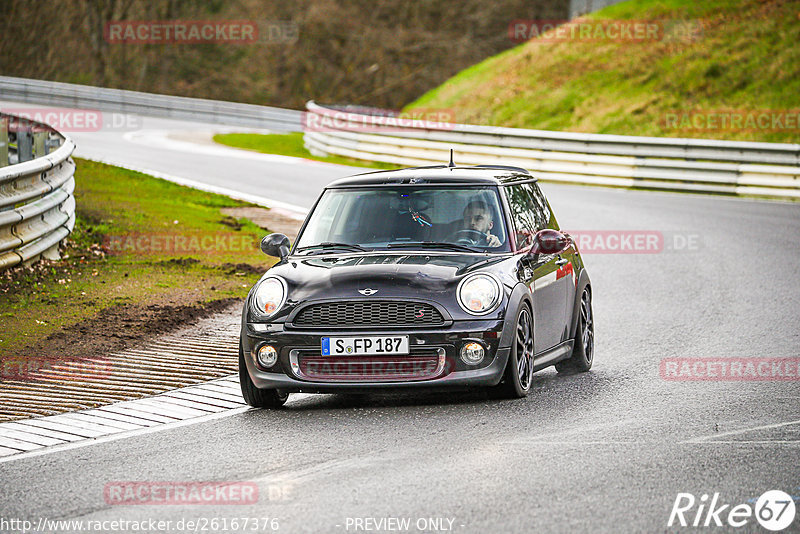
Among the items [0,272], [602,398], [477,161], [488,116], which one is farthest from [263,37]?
[602,398]

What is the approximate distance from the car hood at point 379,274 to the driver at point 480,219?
0.36 metres

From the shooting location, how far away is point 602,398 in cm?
834

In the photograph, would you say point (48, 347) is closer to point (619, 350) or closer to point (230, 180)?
point (619, 350)

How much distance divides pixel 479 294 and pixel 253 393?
5.39 ft

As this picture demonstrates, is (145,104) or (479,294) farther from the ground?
(479,294)

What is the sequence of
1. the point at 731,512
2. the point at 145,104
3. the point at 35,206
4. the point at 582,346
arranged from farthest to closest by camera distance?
the point at 145,104 < the point at 35,206 < the point at 582,346 < the point at 731,512

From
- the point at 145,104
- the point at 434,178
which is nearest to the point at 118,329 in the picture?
the point at 434,178

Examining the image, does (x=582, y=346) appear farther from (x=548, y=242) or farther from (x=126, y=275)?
(x=126, y=275)

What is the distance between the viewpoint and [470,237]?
8.77 m

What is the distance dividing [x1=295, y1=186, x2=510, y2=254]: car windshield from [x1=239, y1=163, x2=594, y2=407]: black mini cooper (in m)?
0.01

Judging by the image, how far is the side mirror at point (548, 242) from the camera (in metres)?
8.71

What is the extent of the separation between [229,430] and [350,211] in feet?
7.06

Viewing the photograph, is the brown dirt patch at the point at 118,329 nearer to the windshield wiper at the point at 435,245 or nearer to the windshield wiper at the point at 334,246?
the windshield wiper at the point at 334,246

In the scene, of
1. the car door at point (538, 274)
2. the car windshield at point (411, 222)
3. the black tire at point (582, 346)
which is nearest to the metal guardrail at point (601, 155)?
the black tire at point (582, 346)
